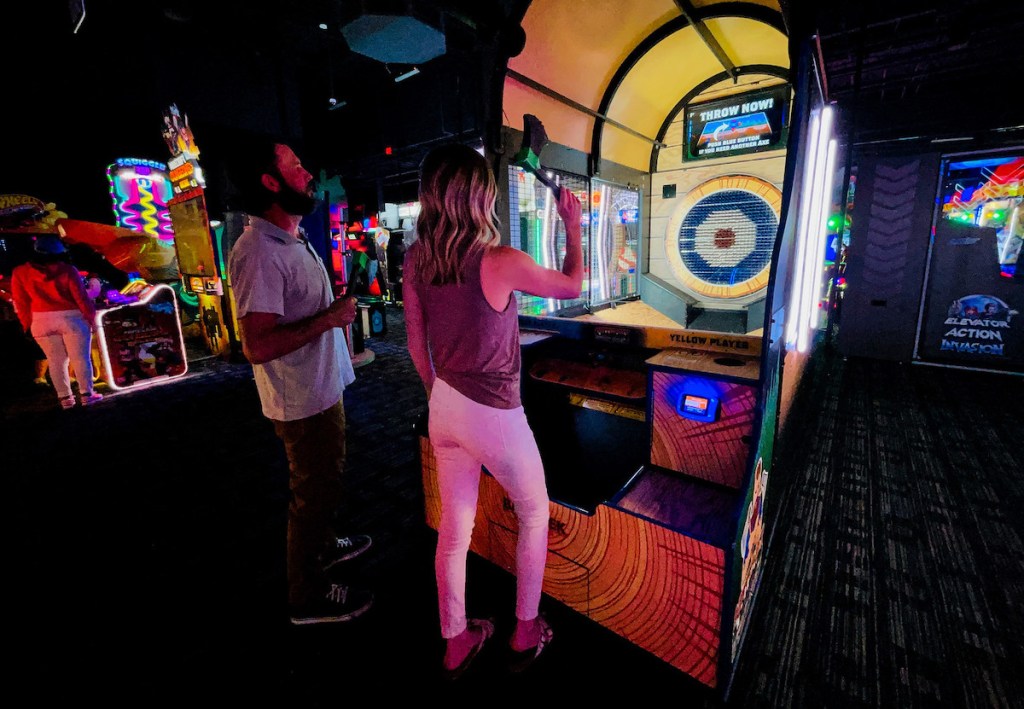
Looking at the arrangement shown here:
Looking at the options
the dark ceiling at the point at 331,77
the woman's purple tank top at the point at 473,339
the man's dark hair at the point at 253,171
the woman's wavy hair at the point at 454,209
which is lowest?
the woman's purple tank top at the point at 473,339

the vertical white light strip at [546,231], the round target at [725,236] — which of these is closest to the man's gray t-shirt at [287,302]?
the vertical white light strip at [546,231]

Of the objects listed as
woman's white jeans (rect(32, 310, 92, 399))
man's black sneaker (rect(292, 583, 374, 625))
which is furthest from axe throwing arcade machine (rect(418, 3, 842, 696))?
woman's white jeans (rect(32, 310, 92, 399))

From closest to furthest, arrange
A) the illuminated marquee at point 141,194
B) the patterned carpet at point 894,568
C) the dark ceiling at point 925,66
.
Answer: the patterned carpet at point 894,568
the dark ceiling at point 925,66
the illuminated marquee at point 141,194

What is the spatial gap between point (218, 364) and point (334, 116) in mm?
5402

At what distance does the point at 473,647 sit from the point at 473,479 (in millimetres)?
743

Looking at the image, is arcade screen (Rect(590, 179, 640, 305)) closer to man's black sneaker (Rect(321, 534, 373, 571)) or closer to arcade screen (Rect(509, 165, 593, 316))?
arcade screen (Rect(509, 165, 593, 316))

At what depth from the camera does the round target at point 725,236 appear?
501cm

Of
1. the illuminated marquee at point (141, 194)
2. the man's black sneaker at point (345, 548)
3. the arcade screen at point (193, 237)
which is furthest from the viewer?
the illuminated marquee at point (141, 194)

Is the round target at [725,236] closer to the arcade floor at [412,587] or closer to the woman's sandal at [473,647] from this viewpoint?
the arcade floor at [412,587]

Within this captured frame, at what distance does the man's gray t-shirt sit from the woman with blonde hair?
1.51 ft

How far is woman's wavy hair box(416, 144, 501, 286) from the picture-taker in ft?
4.38

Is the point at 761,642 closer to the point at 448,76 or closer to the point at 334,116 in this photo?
the point at 448,76

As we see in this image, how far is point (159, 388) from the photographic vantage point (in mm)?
5742

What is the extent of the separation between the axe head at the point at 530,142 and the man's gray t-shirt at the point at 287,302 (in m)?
1.27
